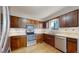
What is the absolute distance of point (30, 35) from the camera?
186cm

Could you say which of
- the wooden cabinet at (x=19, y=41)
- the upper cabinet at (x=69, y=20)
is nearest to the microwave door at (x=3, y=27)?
the wooden cabinet at (x=19, y=41)

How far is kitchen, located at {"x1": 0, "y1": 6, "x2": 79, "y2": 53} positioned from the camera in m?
1.74

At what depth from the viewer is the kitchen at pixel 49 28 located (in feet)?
5.71

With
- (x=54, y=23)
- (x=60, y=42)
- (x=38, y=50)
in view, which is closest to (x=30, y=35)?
(x=38, y=50)

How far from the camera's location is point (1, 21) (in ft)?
4.10

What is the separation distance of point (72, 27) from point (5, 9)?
→ 1.33m

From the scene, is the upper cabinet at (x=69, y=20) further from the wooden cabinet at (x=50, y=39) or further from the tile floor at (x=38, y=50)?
the tile floor at (x=38, y=50)

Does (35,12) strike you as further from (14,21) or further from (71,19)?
(71,19)

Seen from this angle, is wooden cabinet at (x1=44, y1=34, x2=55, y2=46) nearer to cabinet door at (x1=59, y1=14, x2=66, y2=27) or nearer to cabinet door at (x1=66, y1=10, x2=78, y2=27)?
cabinet door at (x1=59, y1=14, x2=66, y2=27)

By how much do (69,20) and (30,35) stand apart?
0.90 m
